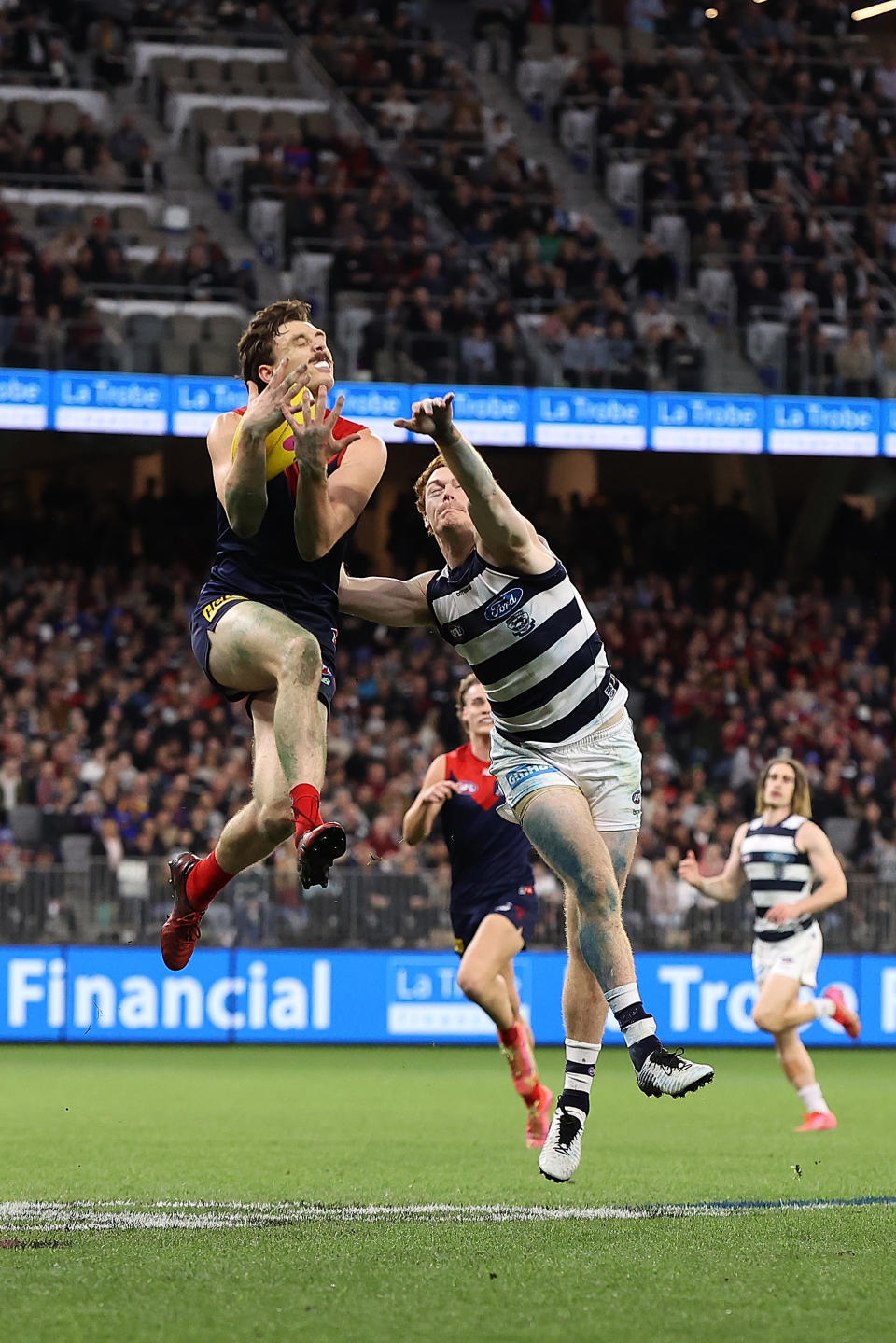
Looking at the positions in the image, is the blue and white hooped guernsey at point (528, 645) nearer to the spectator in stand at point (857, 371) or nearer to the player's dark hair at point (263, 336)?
the player's dark hair at point (263, 336)

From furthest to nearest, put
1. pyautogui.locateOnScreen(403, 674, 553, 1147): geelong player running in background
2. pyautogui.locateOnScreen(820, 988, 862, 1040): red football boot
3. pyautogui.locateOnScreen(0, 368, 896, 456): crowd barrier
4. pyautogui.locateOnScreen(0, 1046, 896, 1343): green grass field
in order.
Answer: pyautogui.locateOnScreen(0, 368, 896, 456): crowd barrier → pyautogui.locateOnScreen(820, 988, 862, 1040): red football boot → pyautogui.locateOnScreen(403, 674, 553, 1147): geelong player running in background → pyautogui.locateOnScreen(0, 1046, 896, 1343): green grass field

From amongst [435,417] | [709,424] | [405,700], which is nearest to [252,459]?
[435,417]

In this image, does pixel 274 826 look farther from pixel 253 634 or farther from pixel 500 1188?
pixel 500 1188

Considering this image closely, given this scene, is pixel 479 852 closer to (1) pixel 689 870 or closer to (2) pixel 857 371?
(1) pixel 689 870

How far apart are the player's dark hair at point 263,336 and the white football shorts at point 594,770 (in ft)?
5.60

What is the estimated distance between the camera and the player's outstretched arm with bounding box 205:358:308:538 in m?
6.59

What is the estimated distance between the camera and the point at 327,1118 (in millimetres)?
11570

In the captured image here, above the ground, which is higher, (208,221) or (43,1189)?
(208,221)

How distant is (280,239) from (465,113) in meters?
3.90

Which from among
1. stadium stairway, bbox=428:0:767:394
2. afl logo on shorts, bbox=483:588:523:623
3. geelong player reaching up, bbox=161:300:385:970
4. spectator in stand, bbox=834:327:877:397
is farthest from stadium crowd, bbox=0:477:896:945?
afl logo on shorts, bbox=483:588:523:623

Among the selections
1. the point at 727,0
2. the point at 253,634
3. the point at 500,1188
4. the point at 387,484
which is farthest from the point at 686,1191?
the point at 727,0

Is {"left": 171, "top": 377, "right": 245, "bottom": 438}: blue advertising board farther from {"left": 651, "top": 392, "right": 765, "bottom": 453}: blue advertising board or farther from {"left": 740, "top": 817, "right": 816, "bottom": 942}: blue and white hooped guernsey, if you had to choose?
{"left": 740, "top": 817, "right": 816, "bottom": 942}: blue and white hooped guernsey

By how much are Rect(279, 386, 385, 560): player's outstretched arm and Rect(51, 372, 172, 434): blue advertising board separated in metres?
14.7

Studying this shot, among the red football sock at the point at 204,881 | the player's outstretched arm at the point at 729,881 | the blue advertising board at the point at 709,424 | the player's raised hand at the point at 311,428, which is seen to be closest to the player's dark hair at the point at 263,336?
the player's raised hand at the point at 311,428
